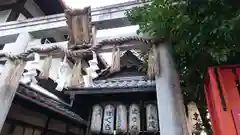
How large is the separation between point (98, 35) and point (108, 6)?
31.3 inches

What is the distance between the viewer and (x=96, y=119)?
6930mm

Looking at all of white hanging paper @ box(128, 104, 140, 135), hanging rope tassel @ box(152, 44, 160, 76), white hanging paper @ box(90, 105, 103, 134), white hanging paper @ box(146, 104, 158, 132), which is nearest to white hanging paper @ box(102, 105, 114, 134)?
white hanging paper @ box(90, 105, 103, 134)

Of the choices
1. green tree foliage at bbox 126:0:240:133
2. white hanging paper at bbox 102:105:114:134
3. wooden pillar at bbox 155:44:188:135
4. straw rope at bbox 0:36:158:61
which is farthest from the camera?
white hanging paper at bbox 102:105:114:134

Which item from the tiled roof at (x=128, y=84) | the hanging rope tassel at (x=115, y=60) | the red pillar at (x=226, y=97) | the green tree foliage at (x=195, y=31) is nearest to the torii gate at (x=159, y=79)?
the hanging rope tassel at (x=115, y=60)

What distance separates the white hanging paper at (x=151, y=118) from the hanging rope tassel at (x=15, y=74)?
12.7ft

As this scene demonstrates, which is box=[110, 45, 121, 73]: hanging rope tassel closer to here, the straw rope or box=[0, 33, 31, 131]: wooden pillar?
the straw rope

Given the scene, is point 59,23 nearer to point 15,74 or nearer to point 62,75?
point 15,74

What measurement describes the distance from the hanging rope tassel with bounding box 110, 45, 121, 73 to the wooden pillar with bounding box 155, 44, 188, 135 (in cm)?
83

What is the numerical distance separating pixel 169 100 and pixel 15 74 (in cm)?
382

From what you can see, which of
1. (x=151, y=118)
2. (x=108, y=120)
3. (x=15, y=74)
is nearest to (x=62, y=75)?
(x=15, y=74)

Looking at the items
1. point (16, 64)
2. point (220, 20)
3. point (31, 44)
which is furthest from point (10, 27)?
point (220, 20)

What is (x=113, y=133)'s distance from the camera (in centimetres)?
672

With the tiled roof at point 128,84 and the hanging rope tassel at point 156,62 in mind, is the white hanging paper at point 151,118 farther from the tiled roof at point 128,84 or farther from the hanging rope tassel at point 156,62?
the hanging rope tassel at point 156,62

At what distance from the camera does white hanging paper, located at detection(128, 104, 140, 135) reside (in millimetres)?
6451
